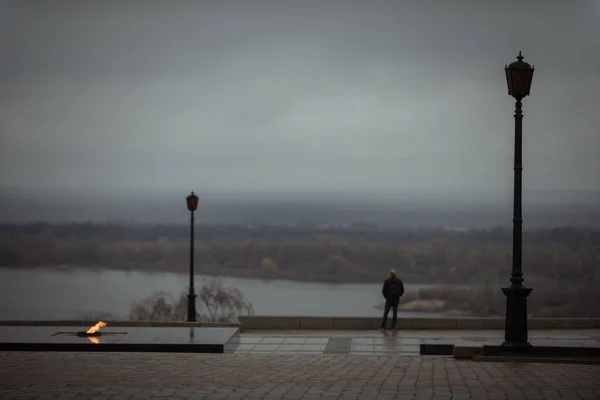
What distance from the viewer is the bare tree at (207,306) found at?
137 ft

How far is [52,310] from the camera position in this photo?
6047 cm

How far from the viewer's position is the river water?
60.7m

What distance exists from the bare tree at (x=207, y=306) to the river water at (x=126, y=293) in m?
7.10

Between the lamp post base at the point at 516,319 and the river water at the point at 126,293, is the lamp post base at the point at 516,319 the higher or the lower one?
the higher one

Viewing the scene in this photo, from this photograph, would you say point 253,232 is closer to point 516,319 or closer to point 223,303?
point 223,303

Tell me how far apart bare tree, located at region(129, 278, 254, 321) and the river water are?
710 centimetres

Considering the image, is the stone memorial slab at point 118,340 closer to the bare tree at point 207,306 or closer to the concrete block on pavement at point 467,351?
the concrete block on pavement at point 467,351

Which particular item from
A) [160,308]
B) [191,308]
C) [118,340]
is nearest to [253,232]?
[160,308]

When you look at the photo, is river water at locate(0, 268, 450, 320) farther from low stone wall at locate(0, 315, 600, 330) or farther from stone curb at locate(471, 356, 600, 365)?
stone curb at locate(471, 356, 600, 365)

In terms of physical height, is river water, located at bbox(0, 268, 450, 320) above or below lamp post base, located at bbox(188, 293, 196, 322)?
below

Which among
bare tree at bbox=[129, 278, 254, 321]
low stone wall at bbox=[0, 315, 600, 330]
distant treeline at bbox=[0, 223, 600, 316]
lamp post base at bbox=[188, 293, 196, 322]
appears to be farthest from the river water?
low stone wall at bbox=[0, 315, 600, 330]

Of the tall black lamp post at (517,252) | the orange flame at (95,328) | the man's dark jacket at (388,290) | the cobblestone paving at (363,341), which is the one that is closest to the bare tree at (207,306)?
the man's dark jacket at (388,290)

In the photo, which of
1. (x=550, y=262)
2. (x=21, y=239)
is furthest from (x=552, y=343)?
(x=21, y=239)

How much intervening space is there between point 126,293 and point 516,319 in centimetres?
5481
